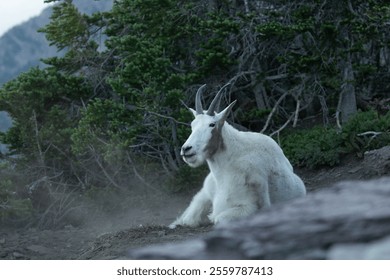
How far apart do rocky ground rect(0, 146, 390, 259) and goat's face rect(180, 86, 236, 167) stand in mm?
901

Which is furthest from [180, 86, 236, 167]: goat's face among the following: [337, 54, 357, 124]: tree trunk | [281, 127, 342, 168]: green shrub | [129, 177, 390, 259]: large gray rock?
[337, 54, 357, 124]: tree trunk

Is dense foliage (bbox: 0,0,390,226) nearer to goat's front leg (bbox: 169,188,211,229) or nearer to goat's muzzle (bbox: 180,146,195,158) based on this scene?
goat's front leg (bbox: 169,188,211,229)

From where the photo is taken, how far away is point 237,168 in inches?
342

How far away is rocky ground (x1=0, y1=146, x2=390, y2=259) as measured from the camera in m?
8.55

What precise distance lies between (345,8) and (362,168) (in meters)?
3.82

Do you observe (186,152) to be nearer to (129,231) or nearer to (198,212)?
(198,212)

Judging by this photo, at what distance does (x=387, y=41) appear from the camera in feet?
46.9

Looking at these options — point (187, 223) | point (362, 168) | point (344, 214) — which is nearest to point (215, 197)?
point (187, 223)

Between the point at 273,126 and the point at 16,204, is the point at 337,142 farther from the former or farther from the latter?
the point at 16,204

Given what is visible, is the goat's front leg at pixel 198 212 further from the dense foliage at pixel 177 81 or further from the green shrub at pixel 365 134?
the green shrub at pixel 365 134

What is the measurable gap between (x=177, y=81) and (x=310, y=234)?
9.80m

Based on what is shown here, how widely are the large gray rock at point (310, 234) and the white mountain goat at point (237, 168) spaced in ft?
15.3

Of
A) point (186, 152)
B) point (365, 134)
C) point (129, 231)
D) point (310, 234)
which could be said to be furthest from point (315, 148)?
point (310, 234)

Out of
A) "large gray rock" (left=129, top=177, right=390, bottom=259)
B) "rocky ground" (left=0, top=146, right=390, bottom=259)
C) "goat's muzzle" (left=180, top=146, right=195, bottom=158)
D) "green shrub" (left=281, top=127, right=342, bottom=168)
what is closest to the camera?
"large gray rock" (left=129, top=177, right=390, bottom=259)
